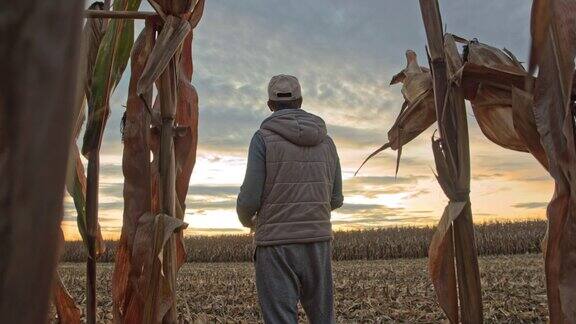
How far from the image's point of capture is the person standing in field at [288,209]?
2623 millimetres

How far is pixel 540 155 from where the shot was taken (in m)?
1.82

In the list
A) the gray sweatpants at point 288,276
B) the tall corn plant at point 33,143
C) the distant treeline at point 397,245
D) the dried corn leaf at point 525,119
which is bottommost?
the distant treeline at point 397,245

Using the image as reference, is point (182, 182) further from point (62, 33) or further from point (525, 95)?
point (62, 33)

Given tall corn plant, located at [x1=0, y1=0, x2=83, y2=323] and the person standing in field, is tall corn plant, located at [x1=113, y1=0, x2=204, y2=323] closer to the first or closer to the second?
the person standing in field

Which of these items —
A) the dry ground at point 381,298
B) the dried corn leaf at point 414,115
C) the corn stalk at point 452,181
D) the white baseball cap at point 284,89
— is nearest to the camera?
the corn stalk at point 452,181

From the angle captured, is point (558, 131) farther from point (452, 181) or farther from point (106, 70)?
point (106, 70)

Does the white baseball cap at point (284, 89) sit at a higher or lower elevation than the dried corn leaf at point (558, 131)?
higher

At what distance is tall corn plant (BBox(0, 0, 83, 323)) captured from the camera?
0.30m

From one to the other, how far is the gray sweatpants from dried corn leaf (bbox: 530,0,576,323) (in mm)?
1101

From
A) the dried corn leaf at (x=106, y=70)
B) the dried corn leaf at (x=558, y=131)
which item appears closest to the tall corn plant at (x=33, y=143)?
the dried corn leaf at (x=558, y=131)

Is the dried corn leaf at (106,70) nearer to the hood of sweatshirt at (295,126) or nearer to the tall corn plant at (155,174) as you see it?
the tall corn plant at (155,174)

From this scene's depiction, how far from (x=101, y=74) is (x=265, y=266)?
105cm

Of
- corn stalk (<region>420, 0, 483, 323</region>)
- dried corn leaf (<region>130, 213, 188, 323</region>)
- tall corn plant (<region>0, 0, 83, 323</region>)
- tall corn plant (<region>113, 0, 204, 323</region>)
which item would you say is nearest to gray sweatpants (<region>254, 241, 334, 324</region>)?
tall corn plant (<region>113, 0, 204, 323</region>)

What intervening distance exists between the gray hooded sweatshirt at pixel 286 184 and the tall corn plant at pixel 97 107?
0.61 meters
